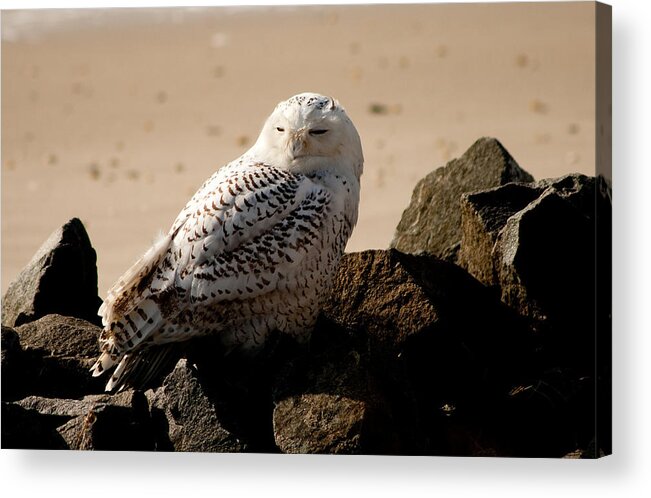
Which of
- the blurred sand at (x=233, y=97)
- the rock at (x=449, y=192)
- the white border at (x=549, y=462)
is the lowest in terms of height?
A: the white border at (x=549, y=462)

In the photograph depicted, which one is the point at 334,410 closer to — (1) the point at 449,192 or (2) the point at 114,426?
(2) the point at 114,426

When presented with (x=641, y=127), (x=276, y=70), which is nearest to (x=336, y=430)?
(x=641, y=127)

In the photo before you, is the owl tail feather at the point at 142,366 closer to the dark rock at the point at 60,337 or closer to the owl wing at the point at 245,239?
the owl wing at the point at 245,239

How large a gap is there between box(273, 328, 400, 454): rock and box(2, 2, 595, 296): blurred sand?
3.25 ft

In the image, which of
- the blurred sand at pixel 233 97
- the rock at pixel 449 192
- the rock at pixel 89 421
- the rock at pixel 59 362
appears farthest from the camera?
the rock at pixel 449 192

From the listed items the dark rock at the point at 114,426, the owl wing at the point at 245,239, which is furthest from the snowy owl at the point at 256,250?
the dark rock at the point at 114,426

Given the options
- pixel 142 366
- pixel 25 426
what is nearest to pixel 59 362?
pixel 25 426

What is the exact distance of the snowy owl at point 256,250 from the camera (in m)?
5.07

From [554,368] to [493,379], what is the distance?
0.89 feet

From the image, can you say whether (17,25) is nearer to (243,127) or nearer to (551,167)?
(243,127)

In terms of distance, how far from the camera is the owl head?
5141 millimetres

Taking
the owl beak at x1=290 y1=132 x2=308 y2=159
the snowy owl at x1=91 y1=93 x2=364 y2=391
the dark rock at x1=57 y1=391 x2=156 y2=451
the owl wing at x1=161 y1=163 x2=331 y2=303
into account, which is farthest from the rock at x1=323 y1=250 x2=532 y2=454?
the dark rock at x1=57 y1=391 x2=156 y2=451

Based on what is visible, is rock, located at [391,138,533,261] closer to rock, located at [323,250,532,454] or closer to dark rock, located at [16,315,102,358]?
rock, located at [323,250,532,454]

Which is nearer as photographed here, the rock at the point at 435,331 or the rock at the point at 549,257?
the rock at the point at 549,257
